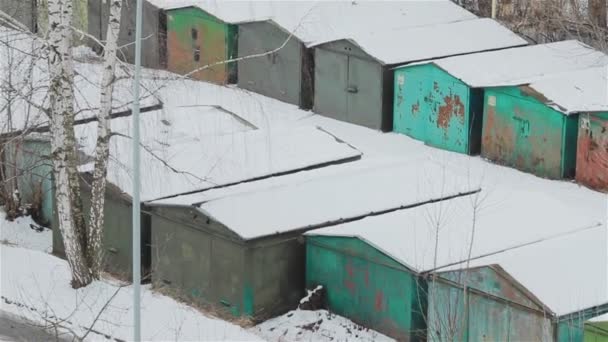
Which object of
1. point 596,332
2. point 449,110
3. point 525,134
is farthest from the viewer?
point 449,110

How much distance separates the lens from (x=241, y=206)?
1836 cm

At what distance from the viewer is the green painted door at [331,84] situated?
24875mm

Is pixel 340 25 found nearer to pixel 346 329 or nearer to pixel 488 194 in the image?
pixel 488 194

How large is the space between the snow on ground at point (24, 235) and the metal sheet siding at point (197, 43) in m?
5.88

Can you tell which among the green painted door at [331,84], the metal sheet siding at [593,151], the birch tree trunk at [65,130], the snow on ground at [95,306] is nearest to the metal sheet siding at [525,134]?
the metal sheet siding at [593,151]

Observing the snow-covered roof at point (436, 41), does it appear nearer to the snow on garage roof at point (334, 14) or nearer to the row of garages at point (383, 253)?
the snow on garage roof at point (334, 14)

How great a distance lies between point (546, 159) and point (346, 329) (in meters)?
6.16

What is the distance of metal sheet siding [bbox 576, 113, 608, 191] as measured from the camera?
69.4ft

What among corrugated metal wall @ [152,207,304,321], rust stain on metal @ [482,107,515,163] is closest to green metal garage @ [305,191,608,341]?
corrugated metal wall @ [152,207,304,321]

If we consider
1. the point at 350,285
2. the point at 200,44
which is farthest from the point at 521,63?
the point at 350,285

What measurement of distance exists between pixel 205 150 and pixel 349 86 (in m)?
4.94

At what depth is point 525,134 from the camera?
22234mm

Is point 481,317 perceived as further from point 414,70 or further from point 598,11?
point 598,11

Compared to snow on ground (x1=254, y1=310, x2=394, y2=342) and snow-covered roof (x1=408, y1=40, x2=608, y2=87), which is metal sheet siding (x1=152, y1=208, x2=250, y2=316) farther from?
snow-covered roof (x1=408, y1=40, x2=608, y2=87)
